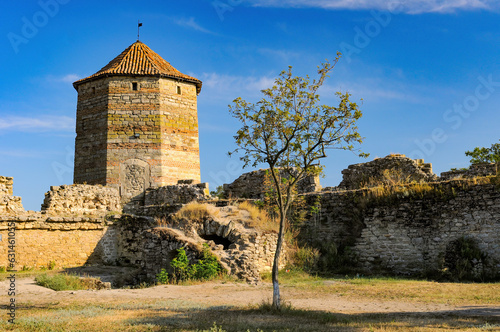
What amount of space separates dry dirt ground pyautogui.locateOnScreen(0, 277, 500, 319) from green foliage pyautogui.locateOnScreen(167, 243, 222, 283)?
0.54m

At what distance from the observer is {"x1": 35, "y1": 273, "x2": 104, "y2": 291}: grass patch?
40.3 ft

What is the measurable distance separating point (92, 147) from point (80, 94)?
3293 mm

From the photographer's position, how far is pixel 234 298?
10.6 metres

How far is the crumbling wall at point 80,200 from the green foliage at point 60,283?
5.45 metres

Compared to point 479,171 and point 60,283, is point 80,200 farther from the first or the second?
point 479,171

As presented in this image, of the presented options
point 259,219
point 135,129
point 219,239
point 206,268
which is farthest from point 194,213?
point 135,129

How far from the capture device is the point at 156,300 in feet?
33.2

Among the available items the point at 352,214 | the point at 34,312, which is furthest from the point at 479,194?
the point at 34,312

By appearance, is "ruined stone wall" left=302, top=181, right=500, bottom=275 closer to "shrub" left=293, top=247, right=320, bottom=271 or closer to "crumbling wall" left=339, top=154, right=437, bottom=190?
"shrub" left=293, top=247, right=320, bottom=271

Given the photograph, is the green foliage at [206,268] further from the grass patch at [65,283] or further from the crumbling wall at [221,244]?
the grass patch at [65,283]

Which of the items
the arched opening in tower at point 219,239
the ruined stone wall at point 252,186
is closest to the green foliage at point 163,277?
the arched opening in tower at point 219,239

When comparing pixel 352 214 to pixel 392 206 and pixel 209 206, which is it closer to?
pixel 392 206

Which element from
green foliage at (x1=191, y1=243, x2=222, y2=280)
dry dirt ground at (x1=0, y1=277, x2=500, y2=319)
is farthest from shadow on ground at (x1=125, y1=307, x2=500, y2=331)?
green foliage at (x1=191, y1=243, x2=222, y2=280)

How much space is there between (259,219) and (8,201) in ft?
29.8
